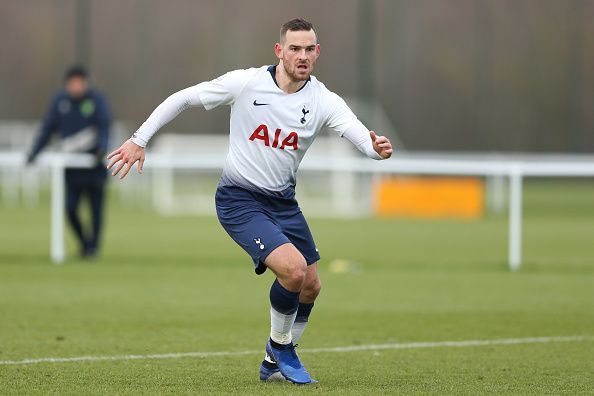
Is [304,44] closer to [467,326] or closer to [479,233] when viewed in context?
[467,326]

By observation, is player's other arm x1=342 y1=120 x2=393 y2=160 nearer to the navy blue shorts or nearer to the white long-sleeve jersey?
the white long-sleeve jersey

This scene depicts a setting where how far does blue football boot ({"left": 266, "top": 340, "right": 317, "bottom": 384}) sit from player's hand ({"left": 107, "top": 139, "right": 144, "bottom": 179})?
144 centimetres

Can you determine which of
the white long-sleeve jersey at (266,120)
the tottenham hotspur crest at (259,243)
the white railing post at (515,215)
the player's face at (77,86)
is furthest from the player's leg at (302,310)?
the player's face at (77,86)

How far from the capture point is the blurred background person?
15781 mm

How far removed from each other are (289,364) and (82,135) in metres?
9.06

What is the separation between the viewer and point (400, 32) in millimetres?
34719

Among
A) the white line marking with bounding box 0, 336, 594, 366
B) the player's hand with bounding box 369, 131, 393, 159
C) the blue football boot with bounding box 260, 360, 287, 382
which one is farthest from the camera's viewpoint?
the white line marking with bounding box 0, 336, 594, 366

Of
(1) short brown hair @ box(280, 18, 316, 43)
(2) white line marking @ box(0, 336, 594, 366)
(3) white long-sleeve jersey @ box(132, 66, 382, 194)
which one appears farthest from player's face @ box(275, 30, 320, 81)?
(2) white line marking @ box(0, 336, 594, 366)

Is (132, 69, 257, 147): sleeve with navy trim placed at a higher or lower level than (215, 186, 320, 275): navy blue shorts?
higher

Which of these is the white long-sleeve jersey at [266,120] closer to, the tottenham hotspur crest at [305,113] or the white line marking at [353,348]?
the tottenham hotspur crest at [305,113]

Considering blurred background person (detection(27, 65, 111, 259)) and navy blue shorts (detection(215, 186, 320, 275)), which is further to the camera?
blurred background person (detection(27, 65, 111, 259))

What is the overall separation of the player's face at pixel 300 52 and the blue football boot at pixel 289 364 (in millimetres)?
1691

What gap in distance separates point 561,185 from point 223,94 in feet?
90.7

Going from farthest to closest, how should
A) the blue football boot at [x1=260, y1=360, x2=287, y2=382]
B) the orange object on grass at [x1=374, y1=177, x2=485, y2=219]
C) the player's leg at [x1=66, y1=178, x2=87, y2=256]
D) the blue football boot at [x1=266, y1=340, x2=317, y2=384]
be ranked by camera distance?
the orange object on grass at [x1=374, y1=177, x2=485, y2=219]
the player's leg at [x1=66, y1=178, x2=87, y2=256]
the blue football boot at [x1=260, y1=360, x2=287, y2=382]
the blue football boot at [x1=266, y1=340, x2=317, y2=384]
